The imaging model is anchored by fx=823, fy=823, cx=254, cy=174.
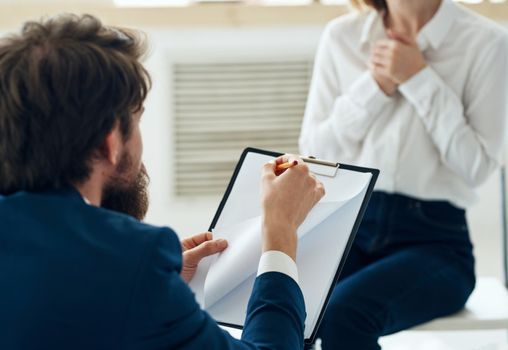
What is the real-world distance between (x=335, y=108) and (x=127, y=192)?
96cm

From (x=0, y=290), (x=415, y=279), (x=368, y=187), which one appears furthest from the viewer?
(x=415, y=279)

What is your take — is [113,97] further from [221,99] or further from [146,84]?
[221,99]

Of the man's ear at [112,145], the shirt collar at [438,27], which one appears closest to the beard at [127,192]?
the man's ear at [112,145]

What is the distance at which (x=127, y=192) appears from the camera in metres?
1.15

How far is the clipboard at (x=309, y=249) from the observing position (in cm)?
128

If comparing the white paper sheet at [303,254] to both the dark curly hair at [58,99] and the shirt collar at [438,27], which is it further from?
the shirt collar at [438,27]

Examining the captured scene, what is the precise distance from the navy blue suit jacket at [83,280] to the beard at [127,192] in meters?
0.12

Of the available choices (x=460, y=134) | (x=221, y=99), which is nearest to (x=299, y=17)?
(x=221, y=99)

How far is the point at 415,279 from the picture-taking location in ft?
5.95

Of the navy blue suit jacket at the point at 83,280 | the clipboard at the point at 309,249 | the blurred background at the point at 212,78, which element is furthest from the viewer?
the blurred background at the point at 212,78

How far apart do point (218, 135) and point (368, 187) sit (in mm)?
1684

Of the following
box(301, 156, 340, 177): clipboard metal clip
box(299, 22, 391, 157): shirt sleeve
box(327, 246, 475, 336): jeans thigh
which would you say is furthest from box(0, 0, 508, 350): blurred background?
box(301, 156, 340, 177): clipboard metal clip

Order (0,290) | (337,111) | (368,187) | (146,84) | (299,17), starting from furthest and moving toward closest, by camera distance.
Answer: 1. (299,17)
2. (337,111)
3. (368,187)
4. (146,84)
5. (0,290)

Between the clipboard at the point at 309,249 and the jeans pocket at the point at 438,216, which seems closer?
the clipboard at the point at 309,249
